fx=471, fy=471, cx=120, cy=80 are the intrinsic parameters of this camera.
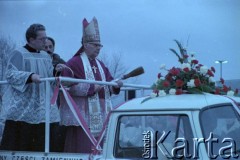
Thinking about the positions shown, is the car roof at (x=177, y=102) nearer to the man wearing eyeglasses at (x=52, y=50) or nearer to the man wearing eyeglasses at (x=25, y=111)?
the man wearing eyeglasses at (x=25, y=111)

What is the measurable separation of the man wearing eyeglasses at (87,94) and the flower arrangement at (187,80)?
3.05ft

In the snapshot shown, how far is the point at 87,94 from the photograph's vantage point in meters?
4.79

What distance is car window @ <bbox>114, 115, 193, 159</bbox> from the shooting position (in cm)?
348

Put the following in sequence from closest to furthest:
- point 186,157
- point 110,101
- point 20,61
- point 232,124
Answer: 1. point 186,157
2. point 232,124
3. point 20,61
4. point 110,101

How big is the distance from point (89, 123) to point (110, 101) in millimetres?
435

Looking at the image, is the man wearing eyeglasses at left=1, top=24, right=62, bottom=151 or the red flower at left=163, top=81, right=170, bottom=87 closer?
the red flower at left=163, top=81, right=170, bottom=87

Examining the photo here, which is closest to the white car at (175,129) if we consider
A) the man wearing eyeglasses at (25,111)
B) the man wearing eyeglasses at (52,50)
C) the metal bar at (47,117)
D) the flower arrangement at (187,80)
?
the flower arrangement at (187,80)

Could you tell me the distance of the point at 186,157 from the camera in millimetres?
3400

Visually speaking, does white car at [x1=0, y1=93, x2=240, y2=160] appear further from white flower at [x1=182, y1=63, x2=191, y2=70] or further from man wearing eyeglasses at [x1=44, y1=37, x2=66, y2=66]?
man wearing eyeglasses at [x1=44, y1=37, x2=66, y2=66]

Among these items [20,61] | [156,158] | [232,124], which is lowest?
[156,158]

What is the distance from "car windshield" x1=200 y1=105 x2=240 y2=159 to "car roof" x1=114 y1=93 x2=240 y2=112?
6cm

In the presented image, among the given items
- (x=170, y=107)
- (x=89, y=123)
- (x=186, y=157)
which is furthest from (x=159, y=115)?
(x=89, y=123)

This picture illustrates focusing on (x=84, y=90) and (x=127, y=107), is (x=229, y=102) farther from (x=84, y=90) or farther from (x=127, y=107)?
(x=84, y=90)

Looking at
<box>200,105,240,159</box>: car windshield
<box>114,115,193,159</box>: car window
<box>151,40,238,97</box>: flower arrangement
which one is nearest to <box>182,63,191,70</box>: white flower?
<box>151,40,238,97</box>: flower arrangement
